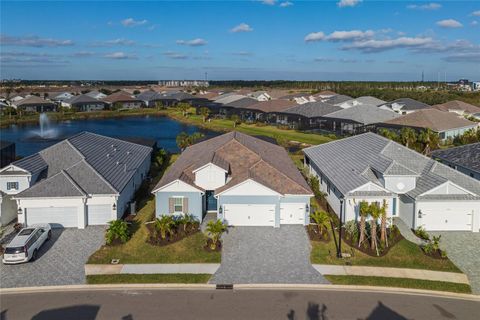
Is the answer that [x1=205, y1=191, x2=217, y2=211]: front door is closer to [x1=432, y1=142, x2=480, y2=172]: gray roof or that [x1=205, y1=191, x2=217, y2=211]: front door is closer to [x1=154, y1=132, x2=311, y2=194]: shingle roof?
[x1=154, y1=132, x2=311, y2=194]: shingle roof

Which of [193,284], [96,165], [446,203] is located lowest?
[193,284]

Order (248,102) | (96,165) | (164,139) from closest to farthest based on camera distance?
(96,165) → (164,139) → (248,102)

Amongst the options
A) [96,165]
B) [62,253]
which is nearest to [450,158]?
[96,165]

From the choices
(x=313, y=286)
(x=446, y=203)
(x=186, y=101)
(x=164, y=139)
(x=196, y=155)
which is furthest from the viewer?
(x=186, y=101)

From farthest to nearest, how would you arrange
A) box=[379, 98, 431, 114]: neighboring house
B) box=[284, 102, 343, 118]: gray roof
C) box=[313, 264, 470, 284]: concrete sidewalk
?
box=[379, 98, 431, 114]: neighboring house
box=[284, 102, 343, 118]: gray roof
box=[313, 264, 470, 284]: concrete sidewalk

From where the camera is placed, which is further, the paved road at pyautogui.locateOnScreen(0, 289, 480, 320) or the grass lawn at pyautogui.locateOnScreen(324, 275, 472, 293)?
the grass lawn at pyautogui.locateOnScreen(324, 275, 472, 293)

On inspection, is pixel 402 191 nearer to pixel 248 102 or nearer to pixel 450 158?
pixel 450 158

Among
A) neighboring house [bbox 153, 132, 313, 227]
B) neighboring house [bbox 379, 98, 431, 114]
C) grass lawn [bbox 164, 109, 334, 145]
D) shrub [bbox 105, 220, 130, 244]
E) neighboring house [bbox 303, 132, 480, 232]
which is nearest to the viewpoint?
shrub [bbox 105, 220, 130, 244]

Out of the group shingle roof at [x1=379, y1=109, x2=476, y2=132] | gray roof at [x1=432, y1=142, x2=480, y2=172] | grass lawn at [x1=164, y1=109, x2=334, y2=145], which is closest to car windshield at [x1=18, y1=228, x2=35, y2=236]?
gray roof at [x1=432, y1=142, x2=480, y2=172]
